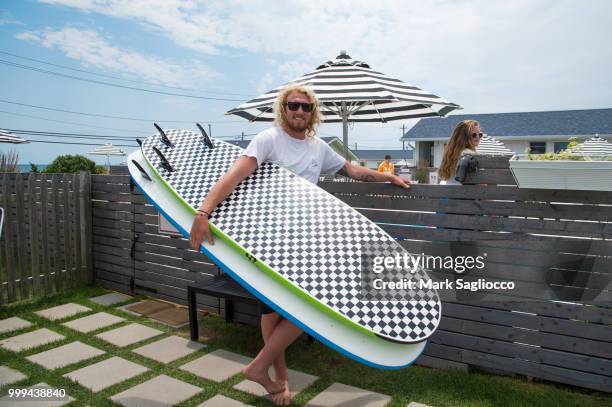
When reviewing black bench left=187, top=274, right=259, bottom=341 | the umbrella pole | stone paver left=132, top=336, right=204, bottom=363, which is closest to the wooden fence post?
stone paver left=132, top=336, right=204, bottom=363

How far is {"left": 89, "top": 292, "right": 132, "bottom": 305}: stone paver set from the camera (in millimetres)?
4645

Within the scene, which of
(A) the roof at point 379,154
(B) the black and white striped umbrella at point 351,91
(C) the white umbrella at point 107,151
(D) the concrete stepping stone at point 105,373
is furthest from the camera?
(A) the roof at point 379,154

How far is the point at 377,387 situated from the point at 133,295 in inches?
125

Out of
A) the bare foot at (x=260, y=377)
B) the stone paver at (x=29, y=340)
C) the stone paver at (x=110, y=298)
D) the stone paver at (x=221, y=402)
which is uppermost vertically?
the bare foot at (x=260, y=377)

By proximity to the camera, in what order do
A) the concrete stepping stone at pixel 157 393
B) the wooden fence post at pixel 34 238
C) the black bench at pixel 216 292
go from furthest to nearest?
the wooden fence post at pixel 34 238
the black bench at pixel 216 292
the concrete stepping stone at pixel 157 393

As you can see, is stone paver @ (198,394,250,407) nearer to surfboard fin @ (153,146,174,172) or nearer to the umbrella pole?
surfboard fin @ (153,146,174,172)

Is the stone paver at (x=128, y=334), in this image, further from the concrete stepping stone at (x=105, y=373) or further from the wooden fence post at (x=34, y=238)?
the wooden fence post at (x=34, y=238)

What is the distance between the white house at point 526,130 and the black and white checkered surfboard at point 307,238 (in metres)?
25.7

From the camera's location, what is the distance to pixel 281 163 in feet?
8.98

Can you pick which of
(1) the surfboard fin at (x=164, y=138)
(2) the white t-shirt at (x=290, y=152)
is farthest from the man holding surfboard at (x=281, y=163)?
(1) the surfboard fin at (x=164, y=138)

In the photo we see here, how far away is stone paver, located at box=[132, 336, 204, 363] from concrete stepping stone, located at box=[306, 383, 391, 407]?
122 centimetres

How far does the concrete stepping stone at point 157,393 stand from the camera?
105 inches

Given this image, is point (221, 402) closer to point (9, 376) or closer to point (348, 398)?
point (348, 398)

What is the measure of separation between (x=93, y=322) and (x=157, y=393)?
5.37ft
